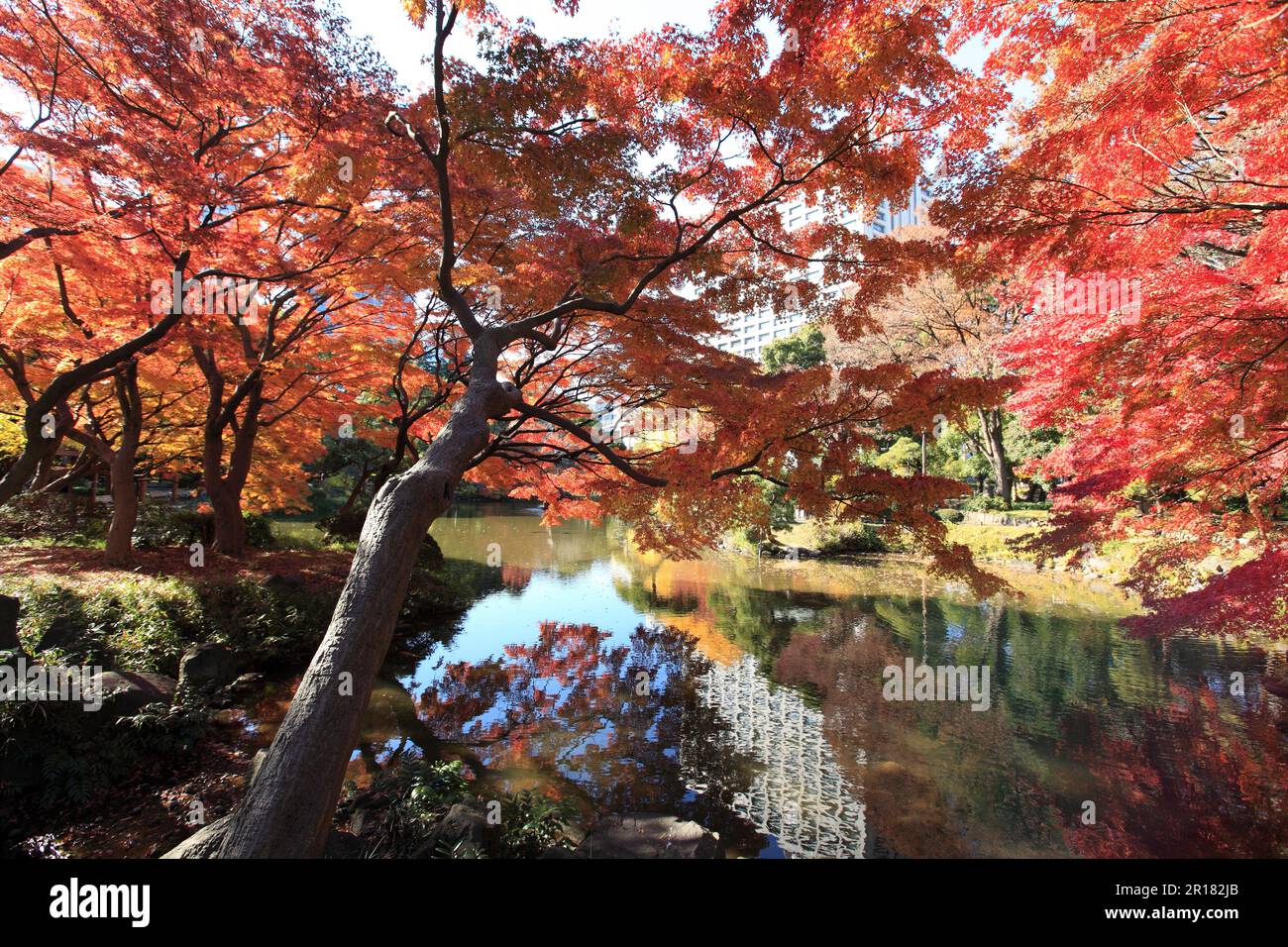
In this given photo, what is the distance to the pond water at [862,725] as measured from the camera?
14.0 ft

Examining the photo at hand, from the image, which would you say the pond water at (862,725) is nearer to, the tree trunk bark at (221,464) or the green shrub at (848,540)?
the tree trunk bark at (221,464)

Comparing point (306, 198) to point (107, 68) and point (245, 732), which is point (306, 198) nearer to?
point (107, 68)

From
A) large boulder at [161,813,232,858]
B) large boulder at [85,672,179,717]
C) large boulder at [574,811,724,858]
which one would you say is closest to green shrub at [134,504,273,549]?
large boulder at [85,672,179,717]

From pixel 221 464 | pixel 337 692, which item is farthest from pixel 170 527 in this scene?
pixel 337 692

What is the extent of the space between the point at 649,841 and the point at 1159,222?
20.6 feet

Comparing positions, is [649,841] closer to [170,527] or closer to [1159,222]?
[1159,222]

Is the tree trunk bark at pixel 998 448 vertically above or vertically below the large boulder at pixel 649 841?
above

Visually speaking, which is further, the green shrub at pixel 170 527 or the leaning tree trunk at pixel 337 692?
the green shrub at pixel 170 527

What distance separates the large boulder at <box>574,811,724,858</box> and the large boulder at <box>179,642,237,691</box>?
4.51m

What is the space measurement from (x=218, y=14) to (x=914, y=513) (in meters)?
7.72

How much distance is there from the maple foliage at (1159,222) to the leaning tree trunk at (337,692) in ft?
15.5

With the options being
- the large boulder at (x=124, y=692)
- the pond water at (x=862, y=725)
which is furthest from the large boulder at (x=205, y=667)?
the pond water at (x=862, y=725)

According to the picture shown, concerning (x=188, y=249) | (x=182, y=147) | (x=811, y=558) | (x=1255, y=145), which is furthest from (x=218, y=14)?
(x=811, y=558)

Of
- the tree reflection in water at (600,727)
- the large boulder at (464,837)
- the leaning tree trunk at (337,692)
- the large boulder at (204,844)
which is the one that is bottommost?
the tree reflection in water at (600,727)
